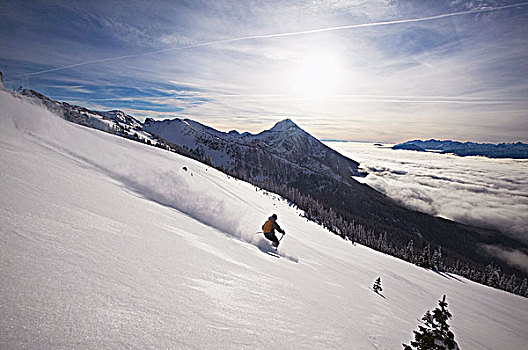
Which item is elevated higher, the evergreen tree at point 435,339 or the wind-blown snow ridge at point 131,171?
the wind-blown snow ridge at point 131,171

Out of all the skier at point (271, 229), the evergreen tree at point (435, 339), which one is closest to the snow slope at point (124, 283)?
the evergreen tree at point (435, 339)

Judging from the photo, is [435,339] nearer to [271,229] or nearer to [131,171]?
[271,229]

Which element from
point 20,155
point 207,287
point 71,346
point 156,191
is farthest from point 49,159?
point 71,346

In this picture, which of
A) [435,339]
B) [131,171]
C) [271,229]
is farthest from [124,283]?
[131,171]

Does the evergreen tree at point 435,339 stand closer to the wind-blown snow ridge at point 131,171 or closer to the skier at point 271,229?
the wind-blown snow ridge at point 131,171

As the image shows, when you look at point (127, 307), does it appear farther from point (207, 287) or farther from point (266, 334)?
point (266, 334)

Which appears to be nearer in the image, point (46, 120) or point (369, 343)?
point (369, 343)

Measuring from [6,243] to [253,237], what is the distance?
7913mm

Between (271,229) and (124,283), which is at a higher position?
(271,229)

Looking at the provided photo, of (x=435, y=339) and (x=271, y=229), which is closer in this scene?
(x=435, y=339)

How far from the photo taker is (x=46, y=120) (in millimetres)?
8664

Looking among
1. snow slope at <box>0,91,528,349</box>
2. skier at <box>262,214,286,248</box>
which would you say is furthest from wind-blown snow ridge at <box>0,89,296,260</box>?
skier at <box>262,214,286,248</box>

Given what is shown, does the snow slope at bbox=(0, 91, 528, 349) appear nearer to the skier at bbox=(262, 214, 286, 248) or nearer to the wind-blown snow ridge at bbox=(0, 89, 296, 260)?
the wind-blown snow ridge at bbox=(0, 89, 296, 260)

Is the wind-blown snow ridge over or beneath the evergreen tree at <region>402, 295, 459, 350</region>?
over
